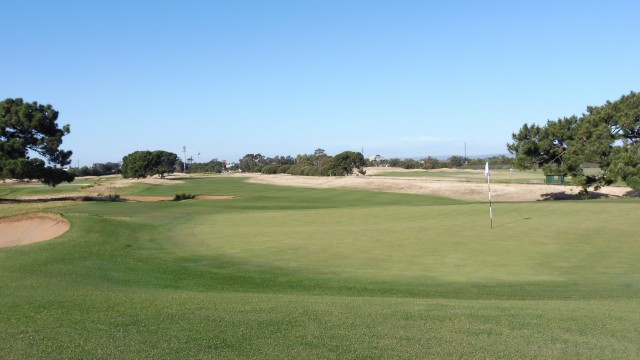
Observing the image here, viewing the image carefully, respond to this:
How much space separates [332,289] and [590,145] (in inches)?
1588

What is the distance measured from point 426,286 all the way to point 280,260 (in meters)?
5.56

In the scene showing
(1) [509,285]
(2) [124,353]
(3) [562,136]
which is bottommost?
(1) [509,285]

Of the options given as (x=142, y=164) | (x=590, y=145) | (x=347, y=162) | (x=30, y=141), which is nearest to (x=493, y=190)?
(x=590, y=145)

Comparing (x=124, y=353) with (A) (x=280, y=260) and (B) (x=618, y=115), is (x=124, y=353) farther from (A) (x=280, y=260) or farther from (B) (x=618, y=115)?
(B) (x=618, y=115)

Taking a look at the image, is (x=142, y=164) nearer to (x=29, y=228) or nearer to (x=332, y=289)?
(x=29, y=228)

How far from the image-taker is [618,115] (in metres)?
45.6

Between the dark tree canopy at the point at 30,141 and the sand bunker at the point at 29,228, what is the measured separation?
2545 cm

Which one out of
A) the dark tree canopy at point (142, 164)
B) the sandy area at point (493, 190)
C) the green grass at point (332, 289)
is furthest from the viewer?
the dark tree canopy at point (142, 164)

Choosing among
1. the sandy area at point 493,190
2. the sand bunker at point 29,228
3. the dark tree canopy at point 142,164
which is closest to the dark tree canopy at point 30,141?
the sand bunker at point 29,228

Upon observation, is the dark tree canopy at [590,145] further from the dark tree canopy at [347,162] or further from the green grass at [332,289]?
the dark tree canopy at [347,162]

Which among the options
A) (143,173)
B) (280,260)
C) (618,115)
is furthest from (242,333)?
(143,173)

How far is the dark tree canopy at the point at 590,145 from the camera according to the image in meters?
42.6

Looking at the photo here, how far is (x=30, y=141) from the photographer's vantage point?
5481 cm

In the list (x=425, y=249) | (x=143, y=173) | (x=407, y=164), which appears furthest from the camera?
(x=407, y=164)
